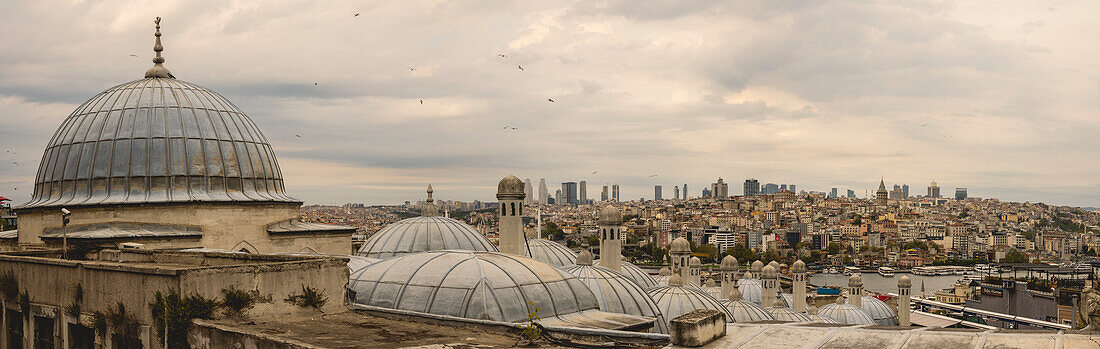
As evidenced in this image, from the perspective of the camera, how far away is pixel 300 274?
22.5ft

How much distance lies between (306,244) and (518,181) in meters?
3.87

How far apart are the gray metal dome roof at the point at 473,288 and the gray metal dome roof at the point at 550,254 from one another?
933 cm

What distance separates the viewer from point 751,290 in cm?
3275

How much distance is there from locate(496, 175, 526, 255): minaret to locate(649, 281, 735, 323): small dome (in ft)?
11.2

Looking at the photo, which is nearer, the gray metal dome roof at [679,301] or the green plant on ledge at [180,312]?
the green plant on ledge at [180,312]

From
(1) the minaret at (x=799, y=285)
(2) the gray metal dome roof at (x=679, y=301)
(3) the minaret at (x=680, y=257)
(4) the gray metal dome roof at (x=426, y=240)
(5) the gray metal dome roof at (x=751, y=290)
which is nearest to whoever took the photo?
(4) the gray metal dome roof at (x=426, y=240)

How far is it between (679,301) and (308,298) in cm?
1046

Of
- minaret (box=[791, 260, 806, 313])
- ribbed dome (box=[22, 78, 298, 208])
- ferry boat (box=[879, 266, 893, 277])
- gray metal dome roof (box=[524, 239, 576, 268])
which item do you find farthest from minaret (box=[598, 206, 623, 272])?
ferry boat (box=[879, 266, 893, 277])

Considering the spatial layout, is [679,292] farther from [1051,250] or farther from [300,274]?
[1051,250]

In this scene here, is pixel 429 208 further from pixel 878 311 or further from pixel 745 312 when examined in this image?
pixel 878 311

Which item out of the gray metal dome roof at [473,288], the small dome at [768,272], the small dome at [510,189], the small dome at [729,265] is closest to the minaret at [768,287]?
the small dome at [768,272]

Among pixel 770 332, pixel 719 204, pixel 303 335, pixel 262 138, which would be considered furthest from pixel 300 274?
pixel 719 204

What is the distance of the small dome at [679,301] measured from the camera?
15781 mm

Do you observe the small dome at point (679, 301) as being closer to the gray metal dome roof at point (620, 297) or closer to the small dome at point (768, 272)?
the gray metal dome roof at point (620, 297)
